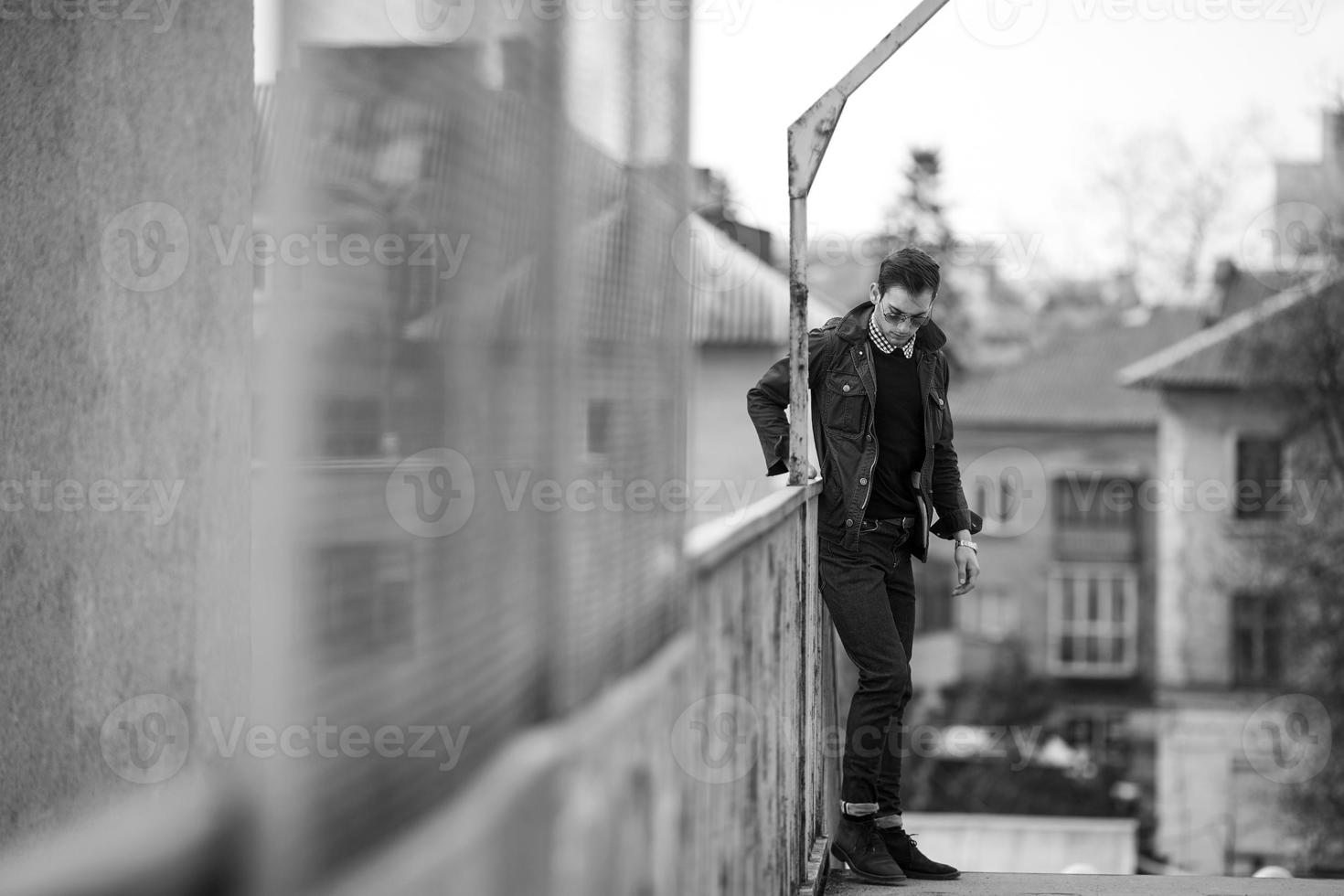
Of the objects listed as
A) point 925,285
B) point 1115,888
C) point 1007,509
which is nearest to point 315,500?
point 925,285

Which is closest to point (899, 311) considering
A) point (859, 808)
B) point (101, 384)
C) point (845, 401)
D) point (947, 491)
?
point (845, 401)

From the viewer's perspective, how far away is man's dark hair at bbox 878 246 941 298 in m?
4.77

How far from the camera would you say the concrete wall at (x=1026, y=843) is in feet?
67.9

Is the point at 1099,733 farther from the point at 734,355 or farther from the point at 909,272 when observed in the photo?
the point at 909,272

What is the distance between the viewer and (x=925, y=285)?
4820mm

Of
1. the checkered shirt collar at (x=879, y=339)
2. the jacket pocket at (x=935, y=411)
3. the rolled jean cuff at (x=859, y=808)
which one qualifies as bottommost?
the rolled jean cuff at (x=859, y=808)

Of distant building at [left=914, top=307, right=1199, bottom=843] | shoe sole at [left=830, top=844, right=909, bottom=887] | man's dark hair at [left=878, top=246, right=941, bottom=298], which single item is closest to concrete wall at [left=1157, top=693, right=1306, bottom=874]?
distant building at [left=914, top=307, right=1199, bottom=843]

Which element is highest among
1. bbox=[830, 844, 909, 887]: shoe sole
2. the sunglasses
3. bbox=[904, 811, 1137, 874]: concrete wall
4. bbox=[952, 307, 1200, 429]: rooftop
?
bbox=[952, 307, 1200, 429]: rooftop

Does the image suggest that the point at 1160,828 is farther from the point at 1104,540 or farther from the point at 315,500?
the point at 315,500

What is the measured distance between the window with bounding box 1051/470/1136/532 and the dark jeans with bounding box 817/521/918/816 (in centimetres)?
4688

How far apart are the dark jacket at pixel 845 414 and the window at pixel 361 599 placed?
372 centimetres

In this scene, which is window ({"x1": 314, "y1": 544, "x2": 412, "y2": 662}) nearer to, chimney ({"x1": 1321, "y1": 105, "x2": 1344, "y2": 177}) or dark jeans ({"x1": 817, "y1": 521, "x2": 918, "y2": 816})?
dark jeans ({"x1": 817, "y1": 521, "x2": 918, "y2": 816})

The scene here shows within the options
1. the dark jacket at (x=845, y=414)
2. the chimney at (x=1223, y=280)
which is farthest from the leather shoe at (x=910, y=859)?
the chimney at (x=1223, y=280)

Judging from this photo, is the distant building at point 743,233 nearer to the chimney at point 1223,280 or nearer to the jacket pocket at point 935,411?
the chimney at point 1223,280
